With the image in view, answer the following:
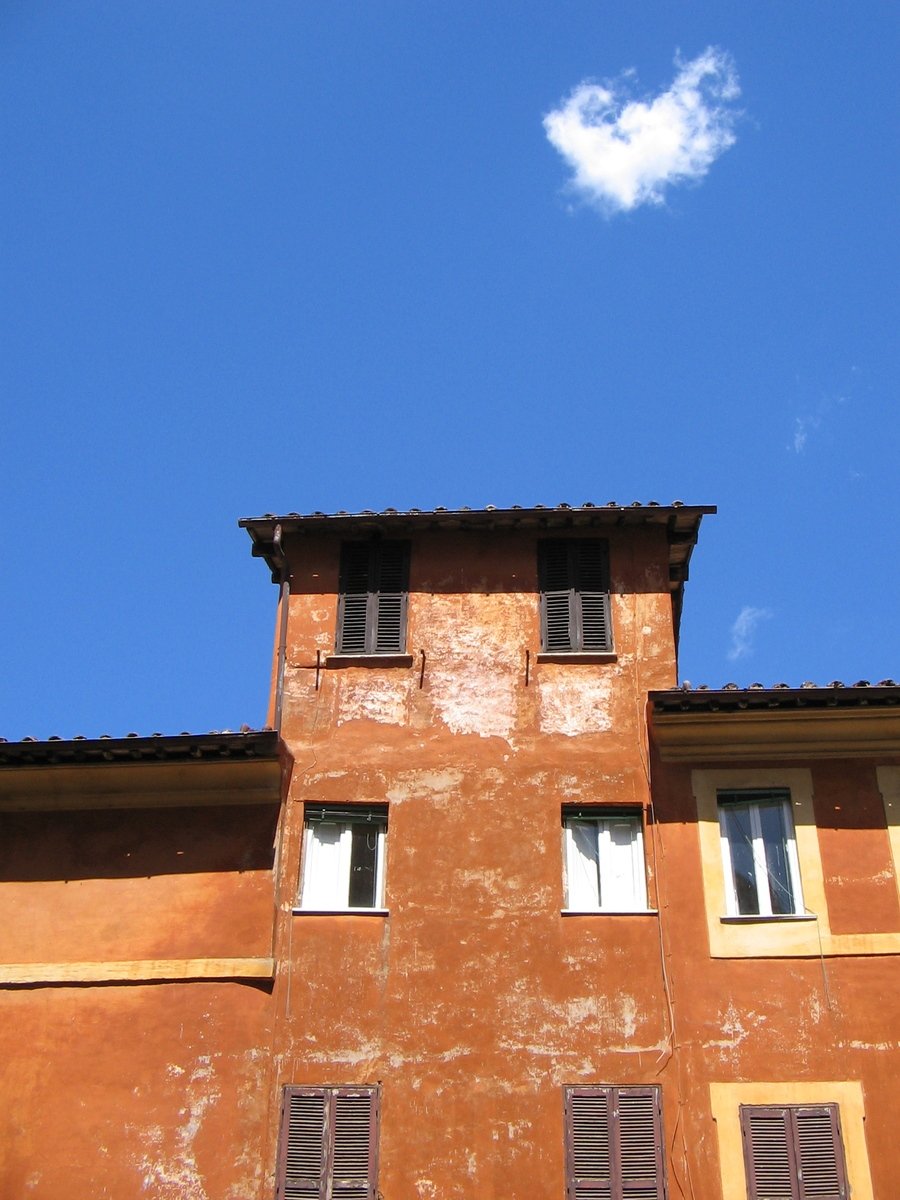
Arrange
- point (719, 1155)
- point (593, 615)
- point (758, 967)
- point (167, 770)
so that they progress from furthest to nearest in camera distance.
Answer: point (593, 615) < point (167, 770) < point (758, 967) < point (719, 1155)

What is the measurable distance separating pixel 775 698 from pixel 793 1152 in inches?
202

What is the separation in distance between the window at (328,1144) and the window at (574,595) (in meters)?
6.37

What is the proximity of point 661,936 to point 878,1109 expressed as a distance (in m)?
2.94

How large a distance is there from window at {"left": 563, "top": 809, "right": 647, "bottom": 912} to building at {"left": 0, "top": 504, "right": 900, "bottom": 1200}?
3 cm

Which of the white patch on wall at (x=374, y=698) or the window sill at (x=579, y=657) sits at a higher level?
the window sill at (x=579, y=657)

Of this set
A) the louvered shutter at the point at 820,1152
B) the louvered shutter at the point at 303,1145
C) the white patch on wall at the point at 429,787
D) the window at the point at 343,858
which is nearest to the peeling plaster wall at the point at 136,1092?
the louvered shutter at the point at 303,1145

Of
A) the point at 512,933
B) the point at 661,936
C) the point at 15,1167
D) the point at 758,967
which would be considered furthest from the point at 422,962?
the point at 15,1167

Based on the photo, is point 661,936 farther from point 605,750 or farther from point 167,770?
point 167,770

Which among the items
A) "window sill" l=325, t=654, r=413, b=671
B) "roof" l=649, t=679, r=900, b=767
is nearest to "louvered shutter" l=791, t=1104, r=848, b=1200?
"roof" l=649, t=679, r=900, b=767

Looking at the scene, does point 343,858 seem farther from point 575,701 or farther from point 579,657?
point 579,657

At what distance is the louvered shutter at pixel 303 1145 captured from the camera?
15.4m

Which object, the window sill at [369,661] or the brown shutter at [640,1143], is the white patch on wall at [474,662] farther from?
the brown shutter at [640,1143]

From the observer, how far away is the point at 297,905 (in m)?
17.1

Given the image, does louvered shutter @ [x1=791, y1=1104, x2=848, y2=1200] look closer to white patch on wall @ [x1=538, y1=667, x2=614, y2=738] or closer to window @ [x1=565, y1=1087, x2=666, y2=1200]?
window @ [x1=565, y1=1087, x2=666, y2=1200]
